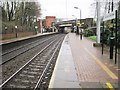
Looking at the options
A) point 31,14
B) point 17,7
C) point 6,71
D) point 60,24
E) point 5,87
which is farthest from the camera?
point 60,24

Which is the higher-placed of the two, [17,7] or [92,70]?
[17,7]

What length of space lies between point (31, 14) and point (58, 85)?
75532 mm

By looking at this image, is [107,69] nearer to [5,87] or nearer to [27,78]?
[27,78]

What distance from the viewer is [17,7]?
241ft

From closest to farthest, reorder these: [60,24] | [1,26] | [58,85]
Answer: [58,85] < [1,26] < [60,24]

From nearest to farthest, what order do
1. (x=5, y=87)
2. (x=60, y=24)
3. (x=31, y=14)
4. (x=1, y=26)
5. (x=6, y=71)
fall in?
1. (x=5, y=87)
2. (x=6, y=71)
3. (x=1, y=26)
4. (x=31, y=14)
5. (x=60, y=24)

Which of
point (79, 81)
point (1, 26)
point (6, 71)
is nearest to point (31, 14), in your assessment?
point (1, 26)

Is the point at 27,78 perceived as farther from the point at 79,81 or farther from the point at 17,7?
the point at 17,7

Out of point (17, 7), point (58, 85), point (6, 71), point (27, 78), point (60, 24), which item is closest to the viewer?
point (58, 85)

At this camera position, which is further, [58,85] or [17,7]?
[17,7]

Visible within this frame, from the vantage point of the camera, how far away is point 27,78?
13375 mm

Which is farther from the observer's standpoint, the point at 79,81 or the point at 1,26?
the point at 1,26

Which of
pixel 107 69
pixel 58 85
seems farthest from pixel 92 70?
pixel 58 85

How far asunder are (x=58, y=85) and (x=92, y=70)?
3770mm
